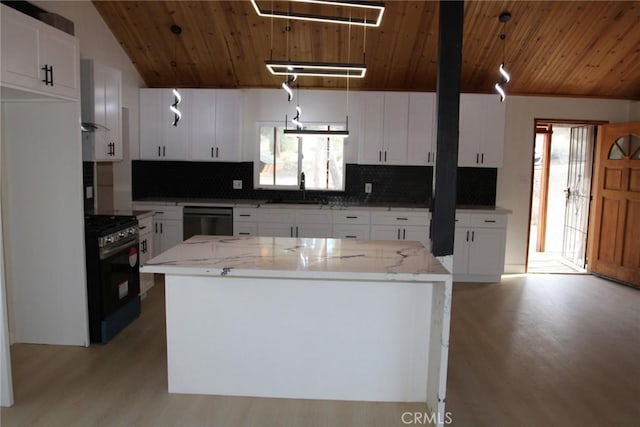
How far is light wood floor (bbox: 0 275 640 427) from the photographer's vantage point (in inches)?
119

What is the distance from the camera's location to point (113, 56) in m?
5.73

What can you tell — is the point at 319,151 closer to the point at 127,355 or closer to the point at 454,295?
the point at 454,295

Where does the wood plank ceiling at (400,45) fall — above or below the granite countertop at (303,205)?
above

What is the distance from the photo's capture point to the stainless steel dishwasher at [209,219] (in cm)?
621

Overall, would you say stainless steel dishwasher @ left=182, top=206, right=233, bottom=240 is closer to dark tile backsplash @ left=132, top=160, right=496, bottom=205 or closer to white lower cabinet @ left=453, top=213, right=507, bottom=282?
dark tile backsplash @ left=132, top=160, right=496, bottom=205

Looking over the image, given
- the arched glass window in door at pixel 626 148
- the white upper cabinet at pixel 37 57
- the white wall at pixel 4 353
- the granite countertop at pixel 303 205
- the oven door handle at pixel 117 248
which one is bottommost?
the white wall at pixel 4 353

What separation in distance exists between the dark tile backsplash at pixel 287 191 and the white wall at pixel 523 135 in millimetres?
253

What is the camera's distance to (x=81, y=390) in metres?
3.31

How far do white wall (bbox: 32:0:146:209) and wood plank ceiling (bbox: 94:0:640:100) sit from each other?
0.13m

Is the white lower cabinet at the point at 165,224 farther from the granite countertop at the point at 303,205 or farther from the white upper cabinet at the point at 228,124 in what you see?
the white upper cabinet at the point at 228,124

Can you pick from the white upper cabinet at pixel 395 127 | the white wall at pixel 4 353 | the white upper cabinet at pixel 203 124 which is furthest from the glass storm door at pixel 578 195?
the white wall at pixel 4 353

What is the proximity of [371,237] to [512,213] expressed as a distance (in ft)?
6.71

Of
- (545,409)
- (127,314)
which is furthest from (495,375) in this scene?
(127,314)

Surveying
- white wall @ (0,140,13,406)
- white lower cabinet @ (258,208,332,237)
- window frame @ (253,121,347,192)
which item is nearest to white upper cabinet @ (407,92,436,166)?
window frame @ (253,121,347,192)
